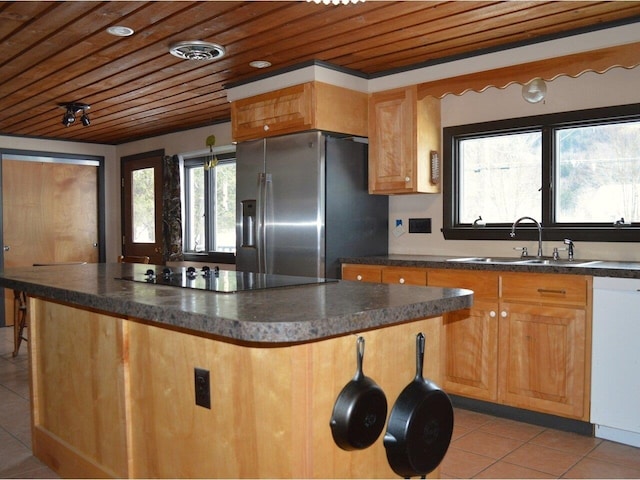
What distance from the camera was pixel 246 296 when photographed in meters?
1.83

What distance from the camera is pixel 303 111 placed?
3.94 meters

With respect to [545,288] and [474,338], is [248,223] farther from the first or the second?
[545,288]

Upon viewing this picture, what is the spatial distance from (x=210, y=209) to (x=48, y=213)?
2.24m

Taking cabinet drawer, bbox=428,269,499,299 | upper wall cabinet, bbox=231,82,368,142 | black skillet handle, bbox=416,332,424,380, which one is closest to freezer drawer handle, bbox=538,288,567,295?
cabinet drawer, bbox=428,269,499,299

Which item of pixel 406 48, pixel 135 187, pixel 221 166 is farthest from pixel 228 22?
pixel 135 187

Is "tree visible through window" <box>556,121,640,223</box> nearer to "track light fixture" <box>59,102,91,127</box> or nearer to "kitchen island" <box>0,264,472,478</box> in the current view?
"kitchen island" <box>0,264,472,478</box>

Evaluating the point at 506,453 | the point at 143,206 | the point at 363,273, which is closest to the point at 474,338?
the point at 506,453

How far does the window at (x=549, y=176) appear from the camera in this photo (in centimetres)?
346

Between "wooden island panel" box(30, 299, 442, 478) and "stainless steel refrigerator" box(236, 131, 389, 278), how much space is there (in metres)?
1.92

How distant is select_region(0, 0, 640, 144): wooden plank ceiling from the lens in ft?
9.51

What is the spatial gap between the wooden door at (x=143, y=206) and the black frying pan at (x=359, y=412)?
17.2 feet

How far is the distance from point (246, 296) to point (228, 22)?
73.0 inches

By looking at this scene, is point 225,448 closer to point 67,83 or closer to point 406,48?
point 406,48

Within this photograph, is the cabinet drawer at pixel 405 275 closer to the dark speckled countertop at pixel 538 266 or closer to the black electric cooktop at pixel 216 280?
the dark speckled countertop at pixel 538 266
